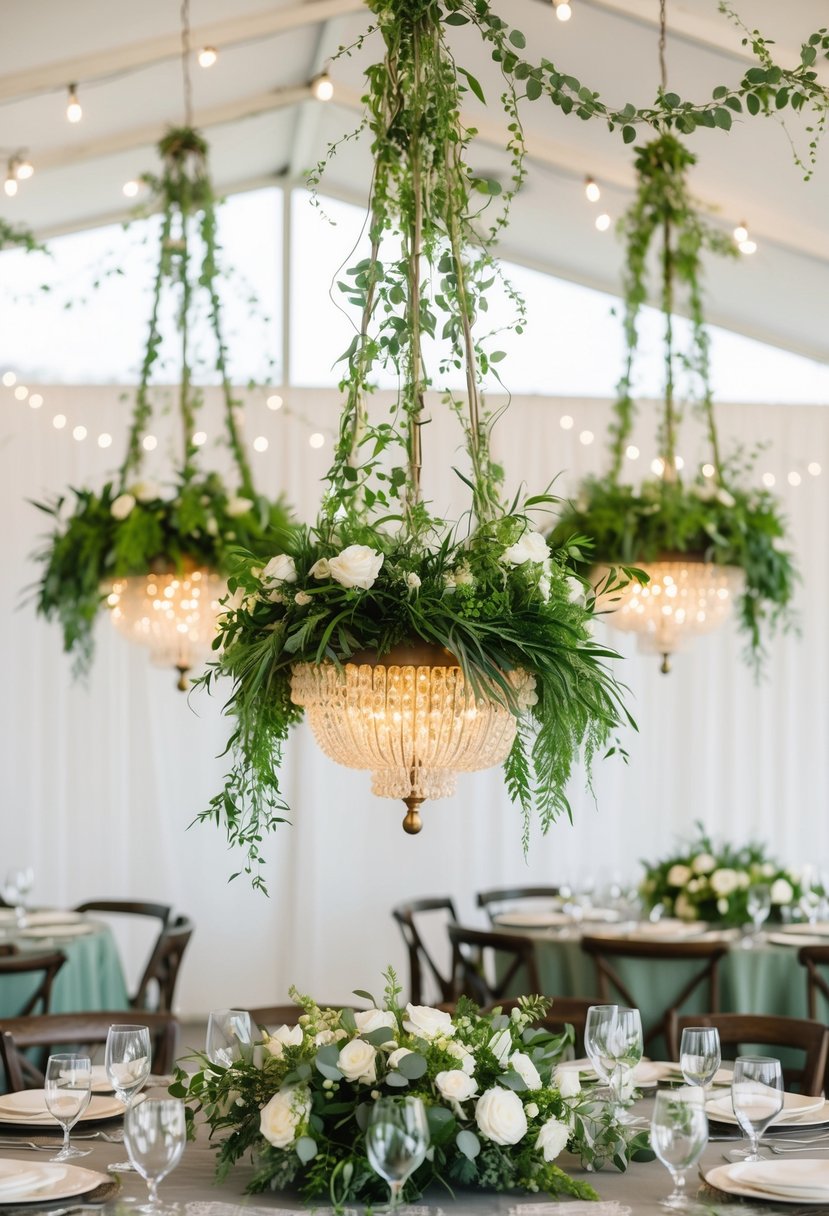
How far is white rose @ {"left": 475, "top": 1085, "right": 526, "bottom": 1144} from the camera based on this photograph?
2.15 m

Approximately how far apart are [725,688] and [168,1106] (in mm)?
6550

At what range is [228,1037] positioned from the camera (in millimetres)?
2535

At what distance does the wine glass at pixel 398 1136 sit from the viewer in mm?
1914

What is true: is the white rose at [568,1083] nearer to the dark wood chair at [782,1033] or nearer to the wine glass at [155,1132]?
the wine glass at [155,1132]

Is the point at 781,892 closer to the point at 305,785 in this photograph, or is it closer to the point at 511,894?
the point at 511,894

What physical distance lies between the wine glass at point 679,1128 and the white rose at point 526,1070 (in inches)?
9.6

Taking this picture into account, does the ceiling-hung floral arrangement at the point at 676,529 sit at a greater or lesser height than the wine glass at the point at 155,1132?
greater

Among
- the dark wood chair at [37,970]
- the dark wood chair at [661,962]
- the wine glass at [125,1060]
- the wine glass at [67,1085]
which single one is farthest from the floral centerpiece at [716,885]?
the wine glass at [67,1085]

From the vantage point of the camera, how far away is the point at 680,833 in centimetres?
811

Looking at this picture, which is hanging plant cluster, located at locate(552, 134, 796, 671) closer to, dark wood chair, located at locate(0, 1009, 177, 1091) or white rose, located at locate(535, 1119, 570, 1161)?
dark wood chair, located at locate(0, 1009, 177, 1091)

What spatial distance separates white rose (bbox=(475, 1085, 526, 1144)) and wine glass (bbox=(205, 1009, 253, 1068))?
1.64 feet

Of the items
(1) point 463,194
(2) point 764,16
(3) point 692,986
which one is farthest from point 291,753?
(1) point 463,194

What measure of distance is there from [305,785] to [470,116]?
3566 mm

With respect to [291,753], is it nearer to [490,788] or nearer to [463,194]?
[490,788]
